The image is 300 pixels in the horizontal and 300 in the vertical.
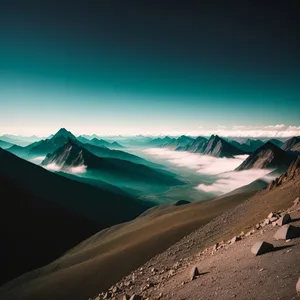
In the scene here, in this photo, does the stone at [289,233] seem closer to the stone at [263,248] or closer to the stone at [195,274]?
the stone at [263,248]

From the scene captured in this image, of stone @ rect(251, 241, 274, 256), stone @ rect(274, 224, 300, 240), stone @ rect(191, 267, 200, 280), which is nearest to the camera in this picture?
stone @ rect(251, 241, 274, 256)

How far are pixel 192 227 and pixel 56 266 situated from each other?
156 ft

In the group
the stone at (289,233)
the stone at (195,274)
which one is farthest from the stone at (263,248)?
the stone at (195,274)

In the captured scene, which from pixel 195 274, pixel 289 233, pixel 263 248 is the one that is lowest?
pixel 195 274

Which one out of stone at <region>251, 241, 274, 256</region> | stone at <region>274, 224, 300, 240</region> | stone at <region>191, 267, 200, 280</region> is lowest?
stone at <region>191, 267, 200, 280</region>

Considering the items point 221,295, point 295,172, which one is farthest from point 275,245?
point 295,172

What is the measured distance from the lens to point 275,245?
2188cm

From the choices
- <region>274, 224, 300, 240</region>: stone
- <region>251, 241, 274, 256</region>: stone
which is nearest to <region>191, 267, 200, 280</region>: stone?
<region>251, 241, 274, 256</region>: stone

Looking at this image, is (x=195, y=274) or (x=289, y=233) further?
(x=195, y=274)

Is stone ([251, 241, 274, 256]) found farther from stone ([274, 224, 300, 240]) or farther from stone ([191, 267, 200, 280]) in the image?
stone ([191, 267, 200, 280])

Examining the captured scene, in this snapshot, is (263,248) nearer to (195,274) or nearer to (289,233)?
(289,233)

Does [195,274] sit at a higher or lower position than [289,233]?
lower

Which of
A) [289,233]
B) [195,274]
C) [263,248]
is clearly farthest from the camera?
[195,274]

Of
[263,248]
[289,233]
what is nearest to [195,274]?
[263,248]
